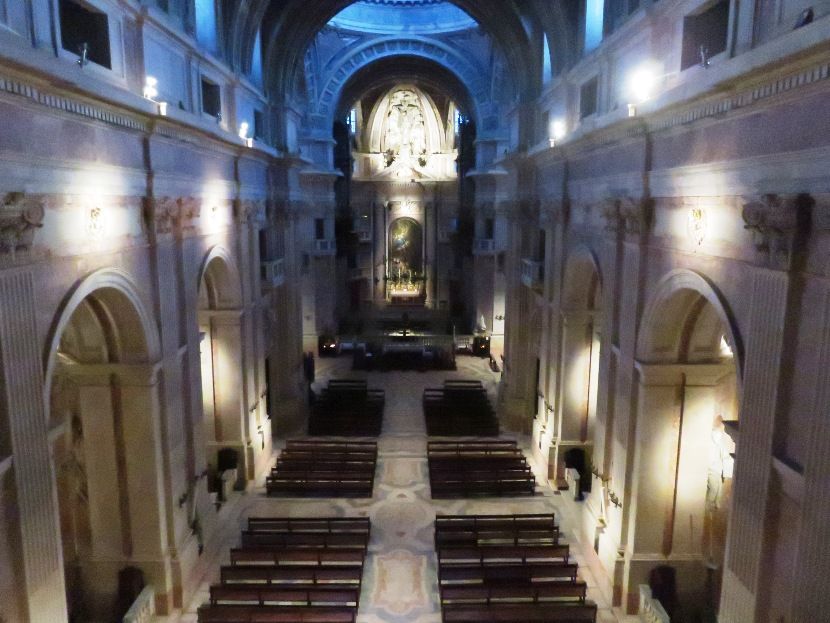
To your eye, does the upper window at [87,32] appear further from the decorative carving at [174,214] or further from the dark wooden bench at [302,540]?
the dark wooden bench at [302,540]

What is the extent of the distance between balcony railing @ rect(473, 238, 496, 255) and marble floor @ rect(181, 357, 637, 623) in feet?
39.4

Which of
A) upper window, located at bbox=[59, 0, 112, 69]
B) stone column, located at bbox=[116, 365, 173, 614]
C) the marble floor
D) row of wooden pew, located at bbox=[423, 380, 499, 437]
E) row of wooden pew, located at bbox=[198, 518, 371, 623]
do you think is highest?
upper window, located at bbox=[59, 0, 112, 69]

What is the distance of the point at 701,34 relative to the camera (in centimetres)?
952

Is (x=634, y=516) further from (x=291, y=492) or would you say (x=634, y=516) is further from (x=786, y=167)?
(x=291, y=492)

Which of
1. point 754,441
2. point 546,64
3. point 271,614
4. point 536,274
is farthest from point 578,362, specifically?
point 271,614

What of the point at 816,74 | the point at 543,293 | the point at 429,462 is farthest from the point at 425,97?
the point at 816,74

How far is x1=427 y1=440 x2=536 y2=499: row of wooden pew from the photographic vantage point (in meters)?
16.0

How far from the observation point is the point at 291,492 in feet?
52.6

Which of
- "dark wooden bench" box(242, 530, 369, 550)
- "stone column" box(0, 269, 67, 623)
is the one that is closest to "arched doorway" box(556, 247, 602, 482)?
"dark wooden bench" box(242, 530, 369, 550)

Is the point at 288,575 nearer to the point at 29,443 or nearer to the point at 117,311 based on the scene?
the point at 117,311

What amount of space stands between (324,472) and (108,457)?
6627mm

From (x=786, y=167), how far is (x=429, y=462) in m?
12.6

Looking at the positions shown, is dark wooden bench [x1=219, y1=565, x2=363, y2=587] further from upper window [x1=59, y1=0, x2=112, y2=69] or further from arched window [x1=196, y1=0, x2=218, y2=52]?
arched window [x1=196, y1=0, x2=218, y2=52]

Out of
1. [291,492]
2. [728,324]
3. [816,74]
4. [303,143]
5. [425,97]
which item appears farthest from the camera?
[425,97]
